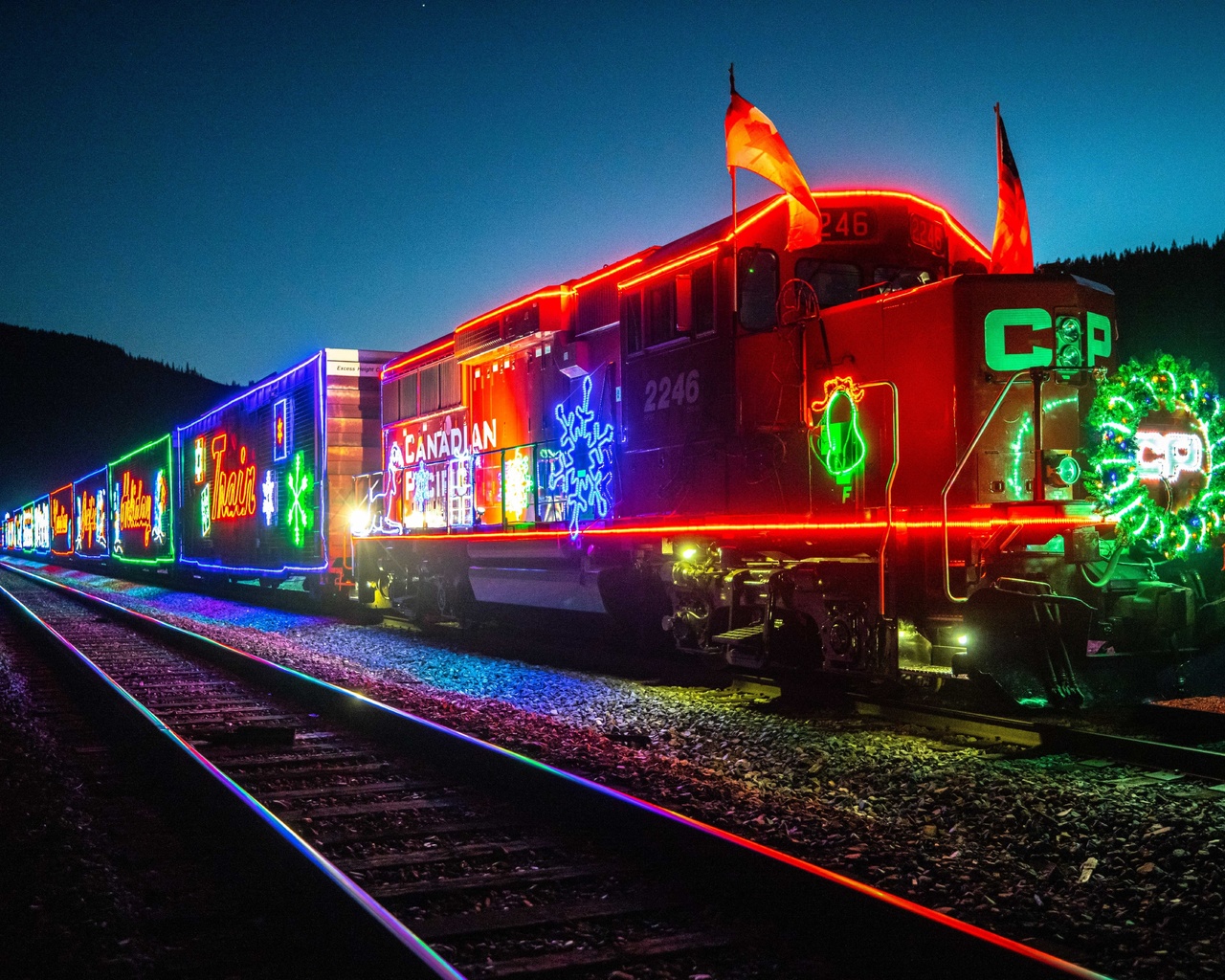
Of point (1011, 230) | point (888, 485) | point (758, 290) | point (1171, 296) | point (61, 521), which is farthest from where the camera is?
point (61, 521)

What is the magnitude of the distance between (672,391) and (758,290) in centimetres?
128

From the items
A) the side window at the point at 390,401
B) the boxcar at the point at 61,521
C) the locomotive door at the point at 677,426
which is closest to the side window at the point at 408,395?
the side window at the point at 390,401

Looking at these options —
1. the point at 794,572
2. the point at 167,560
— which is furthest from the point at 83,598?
the point at 794,572

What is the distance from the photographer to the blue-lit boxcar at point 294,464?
48.6ft

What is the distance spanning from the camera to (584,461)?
965cm

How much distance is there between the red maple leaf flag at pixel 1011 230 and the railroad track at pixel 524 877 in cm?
532

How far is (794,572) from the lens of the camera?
7164 millimetres

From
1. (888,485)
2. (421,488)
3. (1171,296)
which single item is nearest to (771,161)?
(888,485)

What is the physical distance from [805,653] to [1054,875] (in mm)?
3651

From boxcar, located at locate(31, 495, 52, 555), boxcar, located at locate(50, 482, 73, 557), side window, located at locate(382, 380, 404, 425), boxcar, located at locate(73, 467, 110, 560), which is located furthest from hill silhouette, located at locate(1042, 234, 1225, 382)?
boxcar, located at locate(31, 495, 52, 555)

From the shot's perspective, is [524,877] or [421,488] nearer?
[524,877]

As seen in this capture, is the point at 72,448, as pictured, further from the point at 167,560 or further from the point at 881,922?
the point at 881,922

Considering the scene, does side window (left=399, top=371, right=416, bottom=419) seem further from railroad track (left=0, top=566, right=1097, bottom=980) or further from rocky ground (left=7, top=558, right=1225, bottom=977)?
railroad track (left=0, top=566, right=1097, bottom=980)

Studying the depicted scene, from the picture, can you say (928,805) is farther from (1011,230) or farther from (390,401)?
(390,401)
